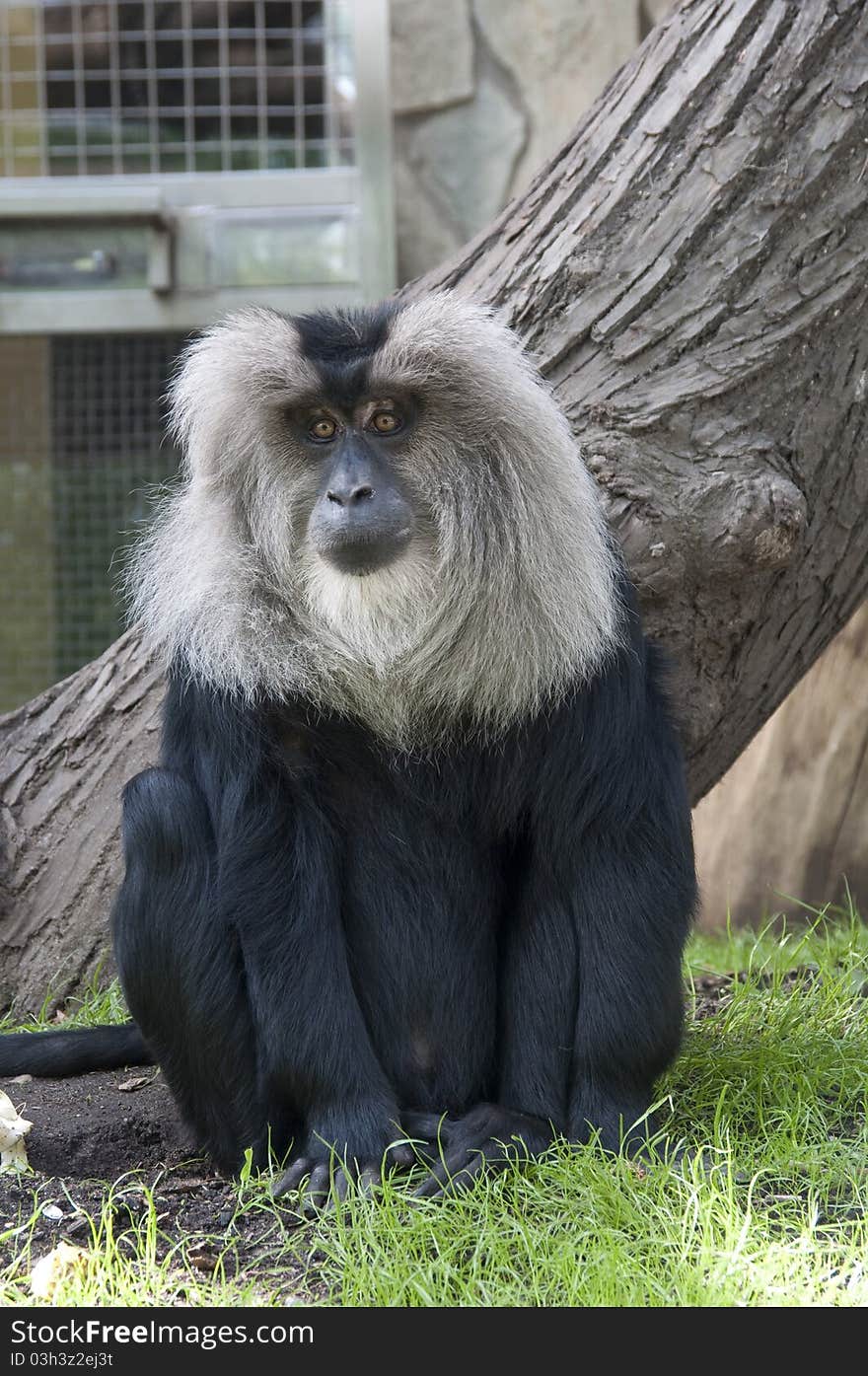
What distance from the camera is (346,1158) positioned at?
2.90 metres

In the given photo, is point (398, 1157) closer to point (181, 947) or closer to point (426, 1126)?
point (426, 1126)

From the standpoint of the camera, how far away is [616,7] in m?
7.19

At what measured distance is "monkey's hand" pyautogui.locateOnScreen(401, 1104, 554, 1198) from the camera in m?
2.84

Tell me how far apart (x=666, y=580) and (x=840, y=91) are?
124 cm

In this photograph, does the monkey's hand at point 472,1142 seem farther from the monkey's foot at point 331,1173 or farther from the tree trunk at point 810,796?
the tree trunk at point 810,796

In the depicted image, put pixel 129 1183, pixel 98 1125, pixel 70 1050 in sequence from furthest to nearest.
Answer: pixel 70 1050
pixel 98 1125
pixel 129 1183

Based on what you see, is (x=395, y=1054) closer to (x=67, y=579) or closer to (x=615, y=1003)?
(x=615, y=1003)

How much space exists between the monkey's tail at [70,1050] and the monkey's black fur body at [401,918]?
0.49 m

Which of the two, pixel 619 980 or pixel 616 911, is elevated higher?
pixel 616 911

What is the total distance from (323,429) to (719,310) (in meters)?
1.24

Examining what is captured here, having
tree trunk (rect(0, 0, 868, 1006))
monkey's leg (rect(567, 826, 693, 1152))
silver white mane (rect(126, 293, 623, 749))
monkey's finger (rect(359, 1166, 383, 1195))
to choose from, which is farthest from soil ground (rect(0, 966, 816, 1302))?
tree trunk (rect(0, 0, 868, 1006))

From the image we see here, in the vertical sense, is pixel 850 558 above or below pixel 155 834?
above

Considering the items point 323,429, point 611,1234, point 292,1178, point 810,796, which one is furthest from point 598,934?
point 810,796

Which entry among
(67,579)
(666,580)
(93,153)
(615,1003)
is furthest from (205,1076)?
(93,153)
